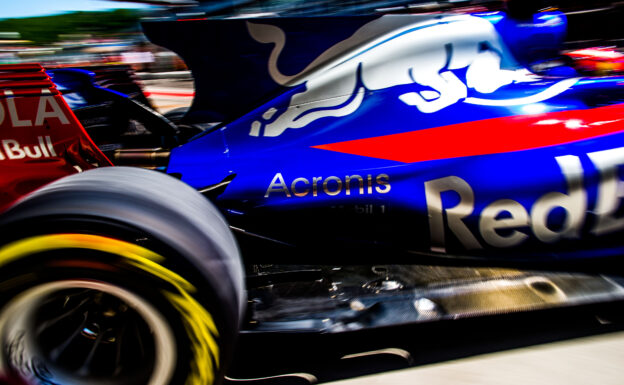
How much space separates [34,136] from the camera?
1.42 metres

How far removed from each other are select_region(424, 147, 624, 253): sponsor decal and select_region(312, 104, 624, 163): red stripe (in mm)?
84

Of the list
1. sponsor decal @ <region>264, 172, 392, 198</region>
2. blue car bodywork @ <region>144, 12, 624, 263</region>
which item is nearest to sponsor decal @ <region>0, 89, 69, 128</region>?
blue car bodywork @ <region>144, 12, 624, 263</region>

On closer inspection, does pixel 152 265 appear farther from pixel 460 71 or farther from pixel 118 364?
pixel 460 71

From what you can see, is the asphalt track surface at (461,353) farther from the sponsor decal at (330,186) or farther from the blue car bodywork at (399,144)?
the sponsor decal at (330,186)

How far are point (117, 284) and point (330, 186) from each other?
2.41 ft

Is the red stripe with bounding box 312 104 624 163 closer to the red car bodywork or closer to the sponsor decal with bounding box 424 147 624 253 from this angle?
the sponsor decal with bounding box 424 147 624 253

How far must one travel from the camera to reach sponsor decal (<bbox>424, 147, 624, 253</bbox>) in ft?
4.98

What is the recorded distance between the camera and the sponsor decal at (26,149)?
1.43 meters

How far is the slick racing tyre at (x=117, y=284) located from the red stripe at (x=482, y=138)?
23.6 inches

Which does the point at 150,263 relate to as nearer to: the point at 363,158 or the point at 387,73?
the point at 363,158

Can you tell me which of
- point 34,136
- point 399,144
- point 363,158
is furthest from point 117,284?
point 399,144

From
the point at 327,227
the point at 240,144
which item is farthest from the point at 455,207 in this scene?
the point at 240,144

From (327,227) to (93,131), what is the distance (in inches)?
45.4

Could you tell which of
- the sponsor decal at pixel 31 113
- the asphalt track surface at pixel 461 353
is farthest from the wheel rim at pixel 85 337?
the sponsor decal at pixel 31 113
